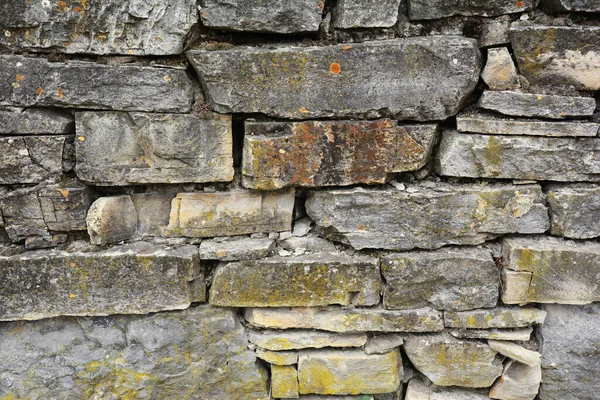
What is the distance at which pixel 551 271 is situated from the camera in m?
2.56

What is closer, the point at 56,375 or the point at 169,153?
the point at 169,153

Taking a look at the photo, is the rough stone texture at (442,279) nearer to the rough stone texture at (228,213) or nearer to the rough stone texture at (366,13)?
the rough stone texture at (228,213)

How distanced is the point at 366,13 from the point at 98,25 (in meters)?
1.44

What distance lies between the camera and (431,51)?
2.34 m

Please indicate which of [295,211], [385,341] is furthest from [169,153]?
[385,341]

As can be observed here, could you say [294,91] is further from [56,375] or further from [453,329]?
[56,375]

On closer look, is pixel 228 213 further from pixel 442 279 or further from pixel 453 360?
pixel 453 360

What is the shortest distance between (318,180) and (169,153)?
0.87m

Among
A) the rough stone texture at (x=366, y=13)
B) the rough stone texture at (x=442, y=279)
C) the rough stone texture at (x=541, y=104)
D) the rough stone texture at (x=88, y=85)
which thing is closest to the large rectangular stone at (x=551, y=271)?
the rough stone texture at (x=442, y=279)

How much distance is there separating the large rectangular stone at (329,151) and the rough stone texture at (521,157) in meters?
0.18

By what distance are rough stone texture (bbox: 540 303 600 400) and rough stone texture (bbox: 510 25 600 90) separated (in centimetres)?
138

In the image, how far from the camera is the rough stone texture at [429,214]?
8.30ft

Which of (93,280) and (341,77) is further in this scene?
(93,280)

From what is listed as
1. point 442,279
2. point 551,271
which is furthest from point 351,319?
point 551,271
